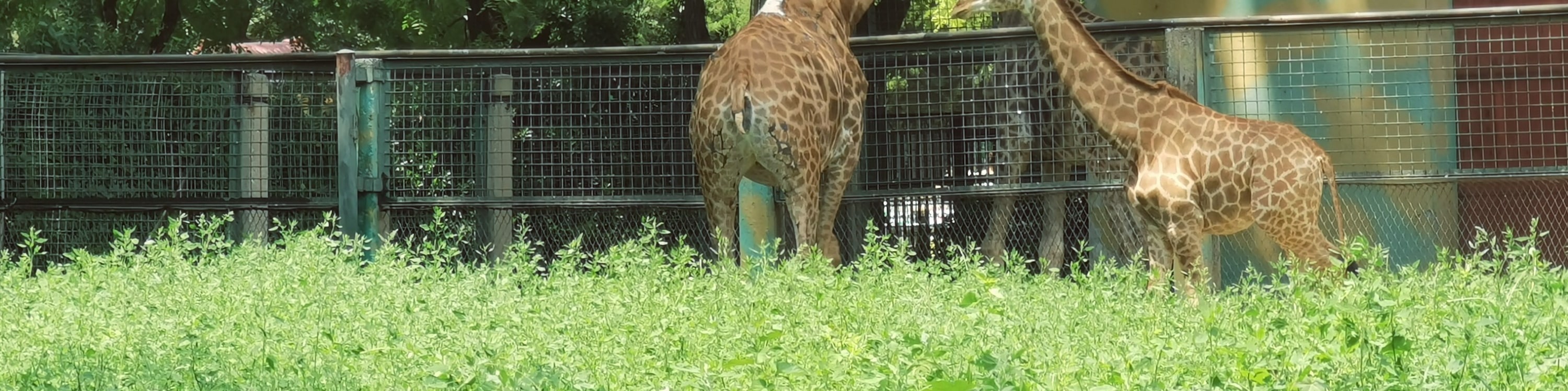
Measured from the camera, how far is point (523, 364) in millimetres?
4465

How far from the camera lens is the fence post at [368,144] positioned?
26.8ft

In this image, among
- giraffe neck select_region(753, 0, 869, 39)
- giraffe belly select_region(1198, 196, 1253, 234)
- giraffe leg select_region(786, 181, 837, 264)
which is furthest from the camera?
giraffe neck select_region(753, 0, 869, 39)

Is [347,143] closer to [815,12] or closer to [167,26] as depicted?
[815,12]

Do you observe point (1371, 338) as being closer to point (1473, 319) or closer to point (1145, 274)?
point (1473, 319)

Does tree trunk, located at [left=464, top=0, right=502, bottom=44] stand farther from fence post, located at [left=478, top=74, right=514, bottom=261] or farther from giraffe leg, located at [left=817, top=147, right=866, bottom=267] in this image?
giraffe leg, located at [left=817, top=147, right=866, bottom=267]

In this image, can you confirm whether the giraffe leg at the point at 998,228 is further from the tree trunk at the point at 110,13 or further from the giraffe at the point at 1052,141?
the tree trunk at the point at 110,13

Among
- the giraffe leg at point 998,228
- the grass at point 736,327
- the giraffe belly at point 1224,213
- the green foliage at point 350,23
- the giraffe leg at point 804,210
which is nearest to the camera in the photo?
the grass at point 736,327

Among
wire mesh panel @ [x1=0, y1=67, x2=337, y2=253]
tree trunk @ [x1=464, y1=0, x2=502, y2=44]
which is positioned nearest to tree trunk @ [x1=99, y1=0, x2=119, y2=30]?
tree trunk @ [x1=464, y1=0, x2=502, y2=44]

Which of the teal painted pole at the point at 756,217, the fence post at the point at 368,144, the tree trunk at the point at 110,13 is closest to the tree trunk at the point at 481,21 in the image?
the tree trunk at the point at 110,13

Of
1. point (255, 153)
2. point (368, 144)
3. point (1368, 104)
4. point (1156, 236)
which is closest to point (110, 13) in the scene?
point (255, 153)

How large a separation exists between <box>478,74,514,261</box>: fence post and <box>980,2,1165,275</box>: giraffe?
7.28ft

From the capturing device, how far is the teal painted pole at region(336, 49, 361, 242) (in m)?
8.12

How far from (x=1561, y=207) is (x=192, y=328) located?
18.9ft

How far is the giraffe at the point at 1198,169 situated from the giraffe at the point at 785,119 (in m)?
1.04
